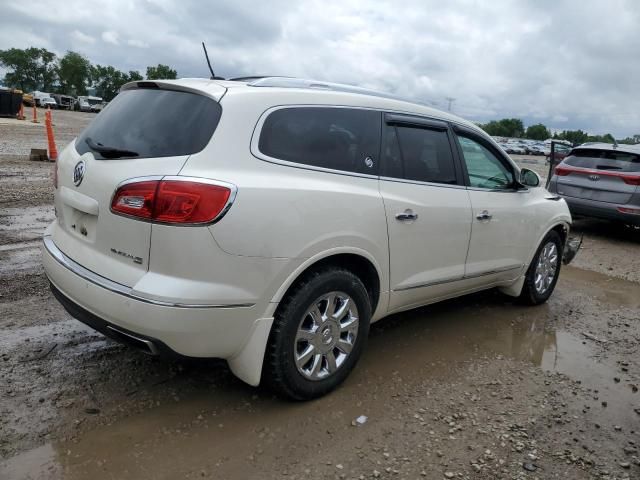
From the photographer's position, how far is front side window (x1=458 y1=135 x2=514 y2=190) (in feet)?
13.9

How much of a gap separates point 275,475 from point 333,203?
55.9 inches

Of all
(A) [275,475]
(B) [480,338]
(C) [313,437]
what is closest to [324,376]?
(C) [313,437]

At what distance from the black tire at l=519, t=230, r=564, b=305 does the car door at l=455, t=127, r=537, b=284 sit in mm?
248

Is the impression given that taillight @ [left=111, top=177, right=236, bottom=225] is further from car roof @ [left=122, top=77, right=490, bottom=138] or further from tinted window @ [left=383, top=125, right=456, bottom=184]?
tinted window @ [left=383, top=125, right=456, bottom=184]

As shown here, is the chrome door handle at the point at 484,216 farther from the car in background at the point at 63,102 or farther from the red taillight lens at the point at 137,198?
the car in background at the point at 63,102

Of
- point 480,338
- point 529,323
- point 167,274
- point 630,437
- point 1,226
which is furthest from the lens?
point 1,226

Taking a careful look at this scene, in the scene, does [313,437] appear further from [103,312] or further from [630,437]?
[630,437]

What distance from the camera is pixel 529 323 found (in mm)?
4938

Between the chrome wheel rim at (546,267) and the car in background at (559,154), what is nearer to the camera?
the chrome wheel rim at (546,267)

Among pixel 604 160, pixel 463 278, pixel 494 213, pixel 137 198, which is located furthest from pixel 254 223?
pixel 604 160

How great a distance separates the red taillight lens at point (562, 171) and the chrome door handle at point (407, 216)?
22.0 feet

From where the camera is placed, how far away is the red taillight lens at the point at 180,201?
8.37ft

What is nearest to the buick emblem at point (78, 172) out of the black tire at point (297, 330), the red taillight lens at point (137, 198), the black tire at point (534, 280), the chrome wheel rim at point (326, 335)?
the red taillight lens at point (137, 198)

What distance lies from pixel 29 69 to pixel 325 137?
117161 millimetres
